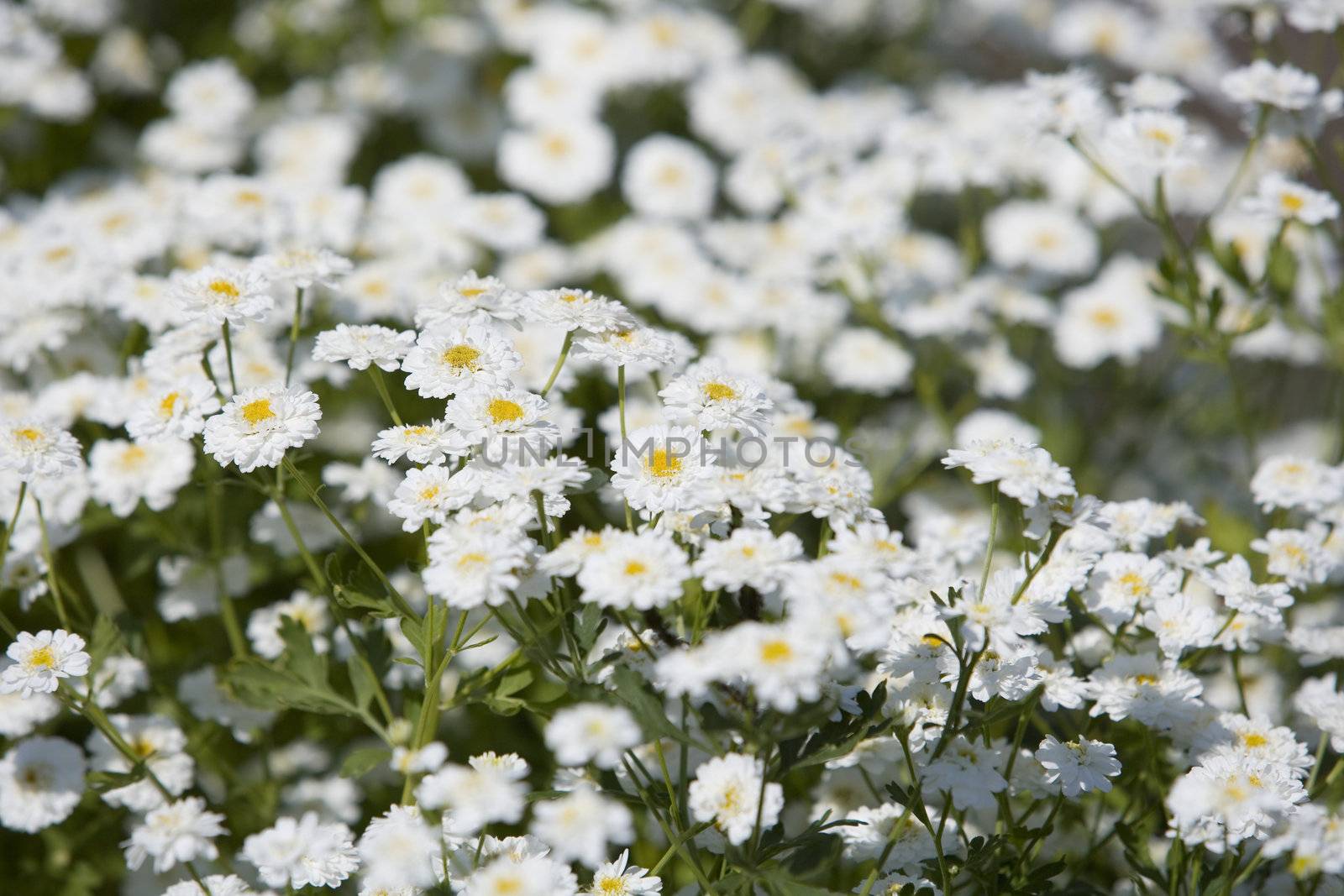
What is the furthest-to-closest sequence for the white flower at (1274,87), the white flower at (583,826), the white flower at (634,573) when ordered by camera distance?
the white flower at (1274,87) → the white flower at (634,573) → the white flower at (583,826)

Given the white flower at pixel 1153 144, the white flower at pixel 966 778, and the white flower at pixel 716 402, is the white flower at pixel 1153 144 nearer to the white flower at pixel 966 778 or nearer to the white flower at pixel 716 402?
the white flower at pixel 716 402

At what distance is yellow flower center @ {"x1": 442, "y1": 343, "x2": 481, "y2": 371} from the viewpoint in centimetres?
169

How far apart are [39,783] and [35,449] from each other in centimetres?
56

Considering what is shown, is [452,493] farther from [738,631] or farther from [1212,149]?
[1212,149]

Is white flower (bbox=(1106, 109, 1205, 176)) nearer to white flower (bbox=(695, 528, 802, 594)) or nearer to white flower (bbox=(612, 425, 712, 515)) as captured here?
white flower (bbox=(612, 425, 712, 515))

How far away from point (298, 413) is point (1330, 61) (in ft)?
14.8

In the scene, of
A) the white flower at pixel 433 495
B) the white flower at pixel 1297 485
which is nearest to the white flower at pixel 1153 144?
the white flower at pixel 1297 485

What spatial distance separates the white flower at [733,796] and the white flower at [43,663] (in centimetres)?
90

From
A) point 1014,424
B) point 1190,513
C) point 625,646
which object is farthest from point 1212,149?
point 625,646

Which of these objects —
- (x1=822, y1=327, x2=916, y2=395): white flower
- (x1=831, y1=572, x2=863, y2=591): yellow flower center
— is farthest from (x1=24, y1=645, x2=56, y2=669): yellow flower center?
(x1=822, y1=327, x2=916, y2=395): white flower

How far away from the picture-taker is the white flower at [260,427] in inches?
63.2

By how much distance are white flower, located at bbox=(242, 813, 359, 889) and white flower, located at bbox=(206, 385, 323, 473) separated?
50cm

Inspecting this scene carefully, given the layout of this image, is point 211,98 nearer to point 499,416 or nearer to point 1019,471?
point 499,416

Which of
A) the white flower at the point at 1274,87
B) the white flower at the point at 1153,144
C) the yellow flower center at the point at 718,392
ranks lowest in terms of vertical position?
the yellow flower center at the point at 718,392
